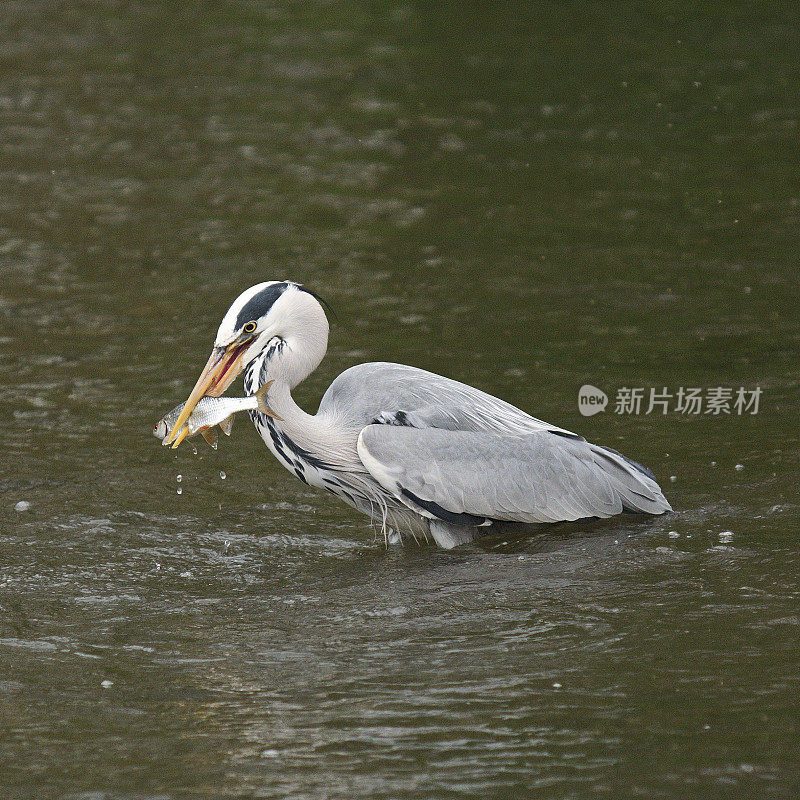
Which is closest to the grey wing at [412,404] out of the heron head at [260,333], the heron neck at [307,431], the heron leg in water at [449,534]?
the heron neck at [307,431]

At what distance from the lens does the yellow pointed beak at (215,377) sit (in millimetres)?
7258

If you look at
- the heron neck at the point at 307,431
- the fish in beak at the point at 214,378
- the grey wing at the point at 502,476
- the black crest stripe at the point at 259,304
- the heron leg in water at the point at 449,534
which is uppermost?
the black crest stripe at the point at 259,304

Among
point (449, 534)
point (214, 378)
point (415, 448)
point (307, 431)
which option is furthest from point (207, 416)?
point (449, 534)

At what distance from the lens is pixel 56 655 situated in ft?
21.5

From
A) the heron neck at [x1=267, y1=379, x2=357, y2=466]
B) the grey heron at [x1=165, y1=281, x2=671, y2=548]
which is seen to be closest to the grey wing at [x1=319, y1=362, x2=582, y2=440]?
the grey heron at [x1=165, y1=281, x2=671, y2=548]

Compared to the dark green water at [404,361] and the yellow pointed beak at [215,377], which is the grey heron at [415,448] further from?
the dark green water at [404,361]

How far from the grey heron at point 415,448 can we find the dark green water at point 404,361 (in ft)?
0.72

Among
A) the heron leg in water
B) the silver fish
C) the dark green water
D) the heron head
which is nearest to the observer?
the dark green water

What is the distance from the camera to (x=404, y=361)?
10.3m

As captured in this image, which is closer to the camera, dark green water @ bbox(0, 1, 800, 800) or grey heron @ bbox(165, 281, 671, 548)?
dark green water @ bbox(0, 1, 800, 800)

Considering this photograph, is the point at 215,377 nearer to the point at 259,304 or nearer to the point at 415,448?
the point at 259,304

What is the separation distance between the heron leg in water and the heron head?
1125mm

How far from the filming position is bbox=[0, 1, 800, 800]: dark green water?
5.63 meters

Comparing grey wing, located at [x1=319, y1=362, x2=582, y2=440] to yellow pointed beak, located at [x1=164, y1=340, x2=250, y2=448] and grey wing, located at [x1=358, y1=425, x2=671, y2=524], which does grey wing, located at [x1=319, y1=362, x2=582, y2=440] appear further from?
yellow pointed beak, located at [x1=164, y1=340, x2=250, y2=448]
